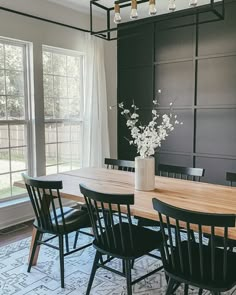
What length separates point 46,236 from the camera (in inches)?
135

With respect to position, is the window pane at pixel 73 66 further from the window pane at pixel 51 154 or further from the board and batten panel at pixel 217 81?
the board and batten panel at pixel 217 81

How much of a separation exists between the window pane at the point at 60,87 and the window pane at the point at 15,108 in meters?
0.53

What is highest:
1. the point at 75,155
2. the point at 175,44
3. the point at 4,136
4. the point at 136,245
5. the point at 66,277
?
the point at 175,44

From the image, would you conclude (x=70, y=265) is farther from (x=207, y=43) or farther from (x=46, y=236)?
(x=207, y=43)

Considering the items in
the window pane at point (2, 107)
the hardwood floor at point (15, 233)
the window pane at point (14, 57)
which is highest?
the window pane at point (14, 57)

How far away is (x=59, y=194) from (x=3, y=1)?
237cm

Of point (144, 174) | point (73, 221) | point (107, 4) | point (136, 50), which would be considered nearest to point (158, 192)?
point (144, 174)

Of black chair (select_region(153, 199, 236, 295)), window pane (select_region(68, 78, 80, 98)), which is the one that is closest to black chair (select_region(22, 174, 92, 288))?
black chair (select_region(153, 199, 236, 295))

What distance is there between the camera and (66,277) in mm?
2598

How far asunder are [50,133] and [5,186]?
0.89 meters

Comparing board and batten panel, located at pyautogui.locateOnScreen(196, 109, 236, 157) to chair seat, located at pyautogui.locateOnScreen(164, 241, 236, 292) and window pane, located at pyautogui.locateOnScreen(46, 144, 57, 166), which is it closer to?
window pane, located at pyautogui.locateOnScreen(46, 144, 57, 166)

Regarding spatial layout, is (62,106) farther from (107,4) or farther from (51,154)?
(107,4)

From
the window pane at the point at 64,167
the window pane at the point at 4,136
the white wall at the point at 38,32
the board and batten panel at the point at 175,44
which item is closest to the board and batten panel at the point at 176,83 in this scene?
the board and batten panel at the point at 175,44

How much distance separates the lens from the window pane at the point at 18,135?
12.5 feet
